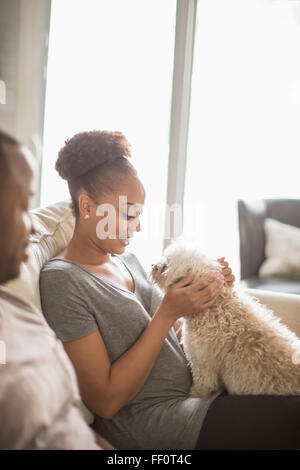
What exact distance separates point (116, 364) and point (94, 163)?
580 mm

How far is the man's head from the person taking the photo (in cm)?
61

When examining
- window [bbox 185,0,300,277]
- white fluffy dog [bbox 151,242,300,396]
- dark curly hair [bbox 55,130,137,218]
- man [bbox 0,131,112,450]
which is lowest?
white fluffy dog [bbox 151,242,300,396]

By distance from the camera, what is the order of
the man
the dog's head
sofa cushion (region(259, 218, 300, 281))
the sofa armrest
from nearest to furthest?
the man < the dog's head < the sofa armrest < sofa cushion (region(259, 218, 300, 281))

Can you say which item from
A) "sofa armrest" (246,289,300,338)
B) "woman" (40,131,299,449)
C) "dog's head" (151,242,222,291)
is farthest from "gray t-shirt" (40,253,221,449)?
"sofa armrest" (246,289,300,338)

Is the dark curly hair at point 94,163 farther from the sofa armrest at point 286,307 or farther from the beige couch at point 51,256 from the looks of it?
the sofa armrest at point 286,307

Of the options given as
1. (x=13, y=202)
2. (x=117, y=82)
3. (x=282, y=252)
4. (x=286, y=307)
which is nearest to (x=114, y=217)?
(x=13, y=202)

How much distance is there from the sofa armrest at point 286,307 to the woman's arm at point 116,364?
2.39 feet

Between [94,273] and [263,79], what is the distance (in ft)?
9.19

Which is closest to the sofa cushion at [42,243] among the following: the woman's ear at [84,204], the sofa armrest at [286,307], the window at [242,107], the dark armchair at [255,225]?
the woman's ear at [84,204]

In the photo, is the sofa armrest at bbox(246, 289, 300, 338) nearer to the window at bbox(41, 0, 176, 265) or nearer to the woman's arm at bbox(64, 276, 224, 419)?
the woman's arm at bbox(64, 276, 224, 419)

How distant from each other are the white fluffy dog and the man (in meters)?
0.67

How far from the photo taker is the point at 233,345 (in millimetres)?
1324

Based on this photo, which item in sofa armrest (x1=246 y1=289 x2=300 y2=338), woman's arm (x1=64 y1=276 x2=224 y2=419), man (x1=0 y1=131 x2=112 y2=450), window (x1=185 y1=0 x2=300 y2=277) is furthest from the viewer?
window (x1=185 y1=0 x2=300 y2=277)

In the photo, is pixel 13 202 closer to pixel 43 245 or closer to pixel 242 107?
pixel 43 245
